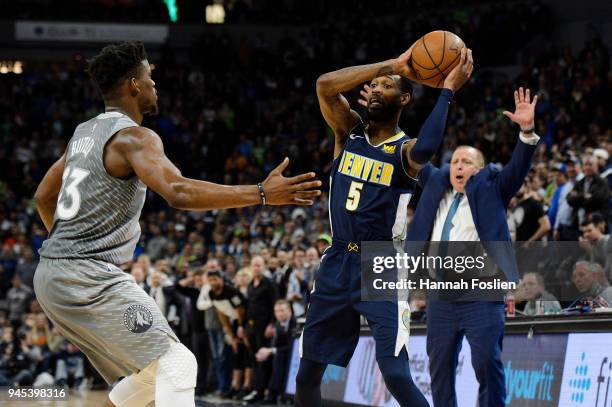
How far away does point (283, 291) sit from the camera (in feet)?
41.9

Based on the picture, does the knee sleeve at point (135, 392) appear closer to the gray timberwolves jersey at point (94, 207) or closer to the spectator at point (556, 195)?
the gray timberwolves jersey at point (94, 207)

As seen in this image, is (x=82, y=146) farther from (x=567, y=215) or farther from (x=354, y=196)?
(x=567, y=215)

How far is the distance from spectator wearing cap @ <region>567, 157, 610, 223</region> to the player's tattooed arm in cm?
692

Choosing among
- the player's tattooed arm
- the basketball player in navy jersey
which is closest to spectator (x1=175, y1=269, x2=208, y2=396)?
the basketball player in navy jersey

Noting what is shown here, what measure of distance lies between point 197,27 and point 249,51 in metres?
1.93

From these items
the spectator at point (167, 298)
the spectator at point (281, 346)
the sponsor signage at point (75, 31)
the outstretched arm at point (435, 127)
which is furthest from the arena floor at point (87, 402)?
the sponsor signage at point (75, 31)

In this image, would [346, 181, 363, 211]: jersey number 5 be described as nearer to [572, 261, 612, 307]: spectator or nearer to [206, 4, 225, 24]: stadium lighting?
[572, 261, 612, 307]: spectator

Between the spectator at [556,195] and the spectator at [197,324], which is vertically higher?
the spectator at [556,195]

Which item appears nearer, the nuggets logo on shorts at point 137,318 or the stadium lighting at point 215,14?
the nuggets logo on shorts at point 137,318

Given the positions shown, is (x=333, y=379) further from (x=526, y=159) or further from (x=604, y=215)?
(x=526, y=159)

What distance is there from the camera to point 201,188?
436cm

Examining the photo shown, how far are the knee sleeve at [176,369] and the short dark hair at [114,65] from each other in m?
1.34

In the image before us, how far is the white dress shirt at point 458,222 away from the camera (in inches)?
277

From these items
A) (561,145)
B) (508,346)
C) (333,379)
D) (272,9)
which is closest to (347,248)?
(508,346)
